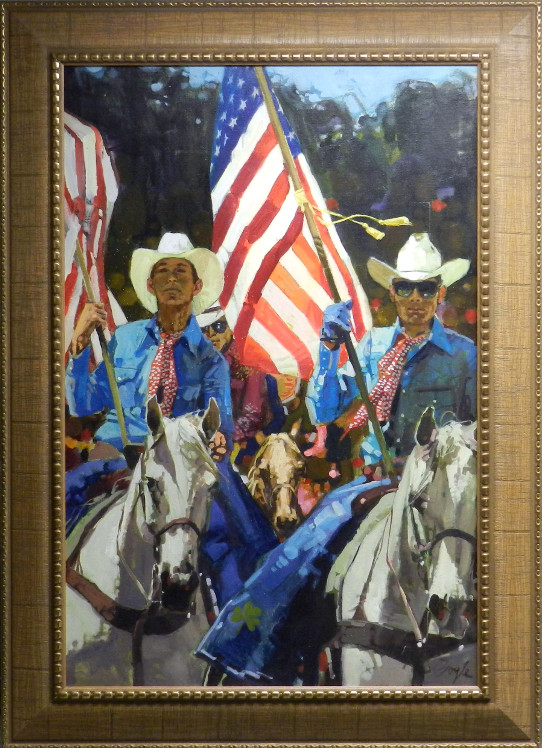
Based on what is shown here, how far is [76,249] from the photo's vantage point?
6.82ft

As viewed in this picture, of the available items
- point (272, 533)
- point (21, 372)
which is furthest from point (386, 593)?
point (21, 372)

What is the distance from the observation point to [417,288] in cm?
209

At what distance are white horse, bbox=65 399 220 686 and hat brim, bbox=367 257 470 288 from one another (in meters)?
0.54

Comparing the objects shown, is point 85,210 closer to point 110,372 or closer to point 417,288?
point 110,372

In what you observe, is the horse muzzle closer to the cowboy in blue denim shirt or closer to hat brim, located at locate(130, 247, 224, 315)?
the cowboy in blue denim shirt

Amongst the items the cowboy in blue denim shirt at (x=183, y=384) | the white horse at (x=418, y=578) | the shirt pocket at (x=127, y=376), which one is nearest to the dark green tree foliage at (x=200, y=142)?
the cowboy in blue denim shirt at (x=183, y=384)

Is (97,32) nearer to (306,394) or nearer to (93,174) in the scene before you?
(93,174)

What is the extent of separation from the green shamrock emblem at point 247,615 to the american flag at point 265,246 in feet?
1.99

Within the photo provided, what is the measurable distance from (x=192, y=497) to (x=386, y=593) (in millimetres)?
551

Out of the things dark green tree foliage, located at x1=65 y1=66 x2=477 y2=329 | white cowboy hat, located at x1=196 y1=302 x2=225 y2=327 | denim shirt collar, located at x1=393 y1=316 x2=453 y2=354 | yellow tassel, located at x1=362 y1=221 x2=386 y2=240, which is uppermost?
dark green tree foliage, located at x1=65 y1=66 x2=477 y2=329

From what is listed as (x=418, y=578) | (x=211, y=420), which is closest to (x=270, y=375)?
(x=211, y=420)

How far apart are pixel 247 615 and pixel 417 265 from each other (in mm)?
993

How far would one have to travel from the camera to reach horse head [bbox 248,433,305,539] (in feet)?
6.82
